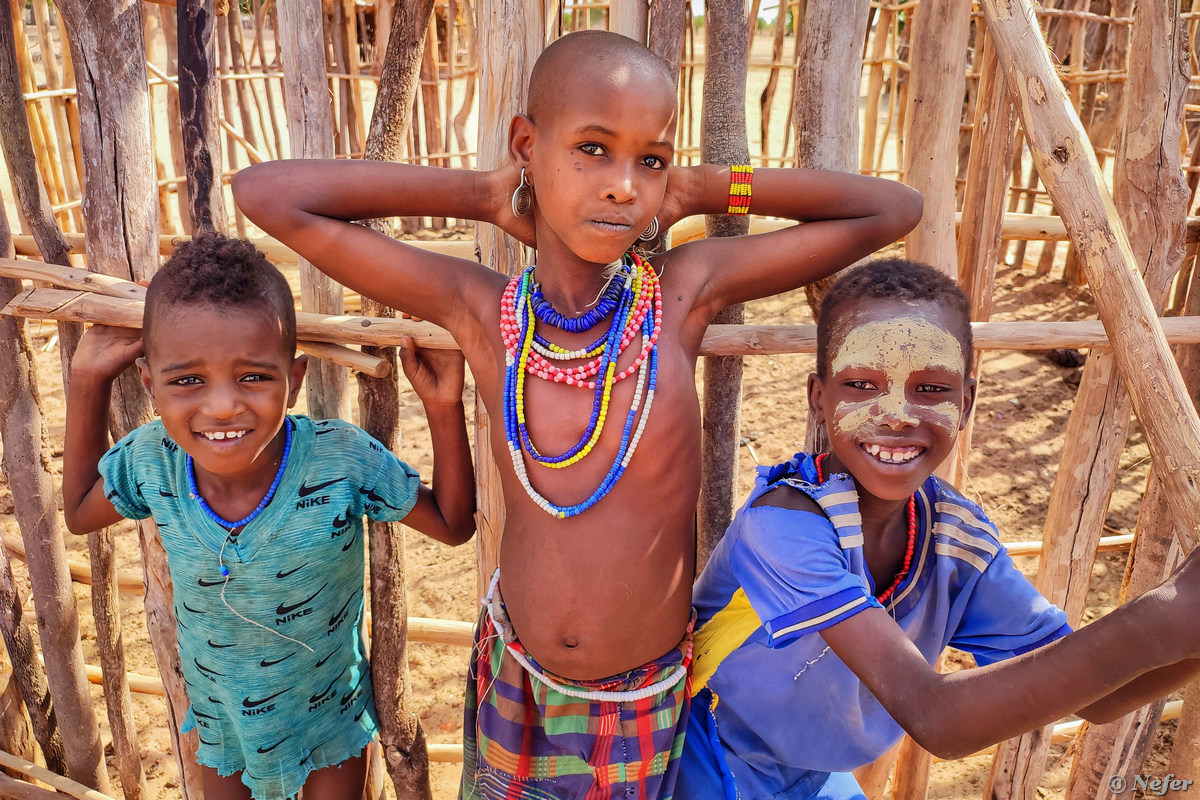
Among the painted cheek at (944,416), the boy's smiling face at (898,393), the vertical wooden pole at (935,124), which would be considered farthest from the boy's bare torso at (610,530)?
the vertical wooden pole at (935,124)

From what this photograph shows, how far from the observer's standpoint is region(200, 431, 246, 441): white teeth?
1745 millimetres

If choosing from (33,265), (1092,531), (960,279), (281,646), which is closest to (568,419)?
(281,646)

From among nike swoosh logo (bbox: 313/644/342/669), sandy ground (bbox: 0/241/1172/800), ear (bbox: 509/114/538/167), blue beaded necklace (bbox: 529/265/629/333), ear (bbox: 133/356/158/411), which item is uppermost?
ear (bbox: 509/114/538/167)

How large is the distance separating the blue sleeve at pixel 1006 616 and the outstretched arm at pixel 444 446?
1017 mm

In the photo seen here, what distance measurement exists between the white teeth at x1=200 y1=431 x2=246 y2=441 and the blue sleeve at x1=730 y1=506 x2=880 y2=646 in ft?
3.21

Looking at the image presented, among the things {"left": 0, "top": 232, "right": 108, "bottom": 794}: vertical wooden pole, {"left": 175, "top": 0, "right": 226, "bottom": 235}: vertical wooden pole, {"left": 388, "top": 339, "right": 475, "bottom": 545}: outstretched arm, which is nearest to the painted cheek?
{"left": 388, "top": 339, "right": 475, "bottom": 545}: outstretched arm

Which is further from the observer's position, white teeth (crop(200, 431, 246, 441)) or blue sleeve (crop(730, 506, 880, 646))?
white teeth (crop(200, 431, 246, 441))

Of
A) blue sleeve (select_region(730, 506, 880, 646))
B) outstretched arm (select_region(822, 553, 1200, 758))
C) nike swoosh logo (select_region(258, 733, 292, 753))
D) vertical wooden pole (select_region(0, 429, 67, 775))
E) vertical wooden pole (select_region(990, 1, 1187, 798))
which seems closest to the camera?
outstretched arm (select_region(822, 553, 1200, 758))

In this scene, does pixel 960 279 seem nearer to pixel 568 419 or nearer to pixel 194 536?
pixel 568 419

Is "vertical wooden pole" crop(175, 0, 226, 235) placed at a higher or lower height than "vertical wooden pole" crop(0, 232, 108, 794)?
higher

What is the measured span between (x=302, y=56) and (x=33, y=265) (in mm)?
783

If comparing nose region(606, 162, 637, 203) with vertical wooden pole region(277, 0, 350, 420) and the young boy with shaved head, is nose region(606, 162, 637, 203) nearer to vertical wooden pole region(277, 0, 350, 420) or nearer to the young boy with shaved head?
the young boy with shaved head

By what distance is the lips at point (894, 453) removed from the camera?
1522 mm

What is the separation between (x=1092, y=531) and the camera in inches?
94.0
